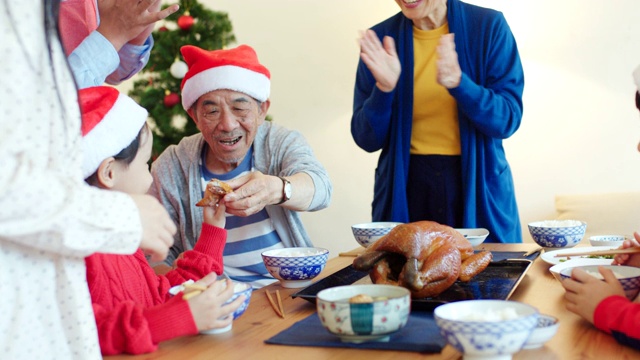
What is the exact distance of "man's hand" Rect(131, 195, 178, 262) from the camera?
0.96 meters

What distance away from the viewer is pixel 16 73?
Answer: 91 centimetres

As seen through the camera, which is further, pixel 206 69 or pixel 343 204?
pixel 343 204

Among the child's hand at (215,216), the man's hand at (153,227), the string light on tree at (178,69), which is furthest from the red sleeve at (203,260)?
the string light on tree at (178,69)

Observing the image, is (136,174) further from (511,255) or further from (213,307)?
(511,255)

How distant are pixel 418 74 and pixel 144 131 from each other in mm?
1187

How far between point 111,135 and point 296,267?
1.56 ft

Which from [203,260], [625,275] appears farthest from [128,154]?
[625,275]

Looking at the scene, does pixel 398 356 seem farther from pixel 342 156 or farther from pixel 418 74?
pixel 342 156

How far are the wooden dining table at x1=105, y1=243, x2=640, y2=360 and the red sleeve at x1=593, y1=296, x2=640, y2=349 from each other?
0.05 feet

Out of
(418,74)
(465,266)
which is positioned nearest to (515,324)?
(465,266)

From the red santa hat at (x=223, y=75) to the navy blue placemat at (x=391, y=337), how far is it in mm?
922

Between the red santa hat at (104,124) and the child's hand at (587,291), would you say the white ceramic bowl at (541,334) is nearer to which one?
the child's hand at (587,291)

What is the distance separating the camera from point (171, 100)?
3139 mm

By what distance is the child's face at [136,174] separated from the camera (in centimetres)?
121
